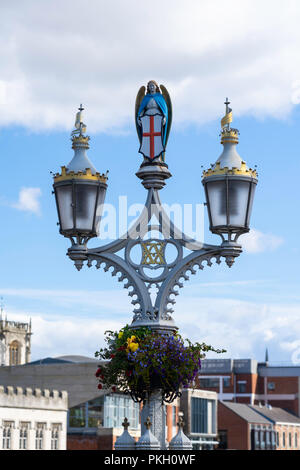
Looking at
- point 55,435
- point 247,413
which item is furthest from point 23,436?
point 247,413

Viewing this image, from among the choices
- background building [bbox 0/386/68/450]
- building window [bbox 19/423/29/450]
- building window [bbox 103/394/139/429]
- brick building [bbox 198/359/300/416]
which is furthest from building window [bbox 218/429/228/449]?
building window [bbox 19/423/29/450]

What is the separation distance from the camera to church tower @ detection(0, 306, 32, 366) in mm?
184500

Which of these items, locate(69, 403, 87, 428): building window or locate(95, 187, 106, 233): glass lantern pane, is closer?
locate(95, 187, 106, 233): glass lantern pane

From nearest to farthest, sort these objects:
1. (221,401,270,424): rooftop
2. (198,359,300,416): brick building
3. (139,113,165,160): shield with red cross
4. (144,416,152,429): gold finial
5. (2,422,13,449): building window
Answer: (144,416,152,429): gold finial, (139,113,165,160): shield with red cross, (2,422,13,449): building window, (221,401,270,424): rooftop, (198,359,300,416): brick building

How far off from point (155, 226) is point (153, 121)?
5.45 ft

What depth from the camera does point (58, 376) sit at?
302 feet

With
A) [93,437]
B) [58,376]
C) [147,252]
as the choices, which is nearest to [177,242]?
[147,252]

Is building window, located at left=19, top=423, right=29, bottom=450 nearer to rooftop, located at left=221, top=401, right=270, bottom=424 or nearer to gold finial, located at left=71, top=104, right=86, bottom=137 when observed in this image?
rooftop, located at left=221, top=401, right=270, bottom=424

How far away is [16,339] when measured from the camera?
186 metres

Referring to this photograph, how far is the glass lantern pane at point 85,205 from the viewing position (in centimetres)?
1403

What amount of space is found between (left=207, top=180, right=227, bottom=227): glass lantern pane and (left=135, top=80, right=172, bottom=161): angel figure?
98cm

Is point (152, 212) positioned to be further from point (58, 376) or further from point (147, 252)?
point (58, 376)

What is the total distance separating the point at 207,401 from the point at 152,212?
94048 mm

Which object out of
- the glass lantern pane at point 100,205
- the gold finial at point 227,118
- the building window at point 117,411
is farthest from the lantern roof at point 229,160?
the building window at point 117,411
